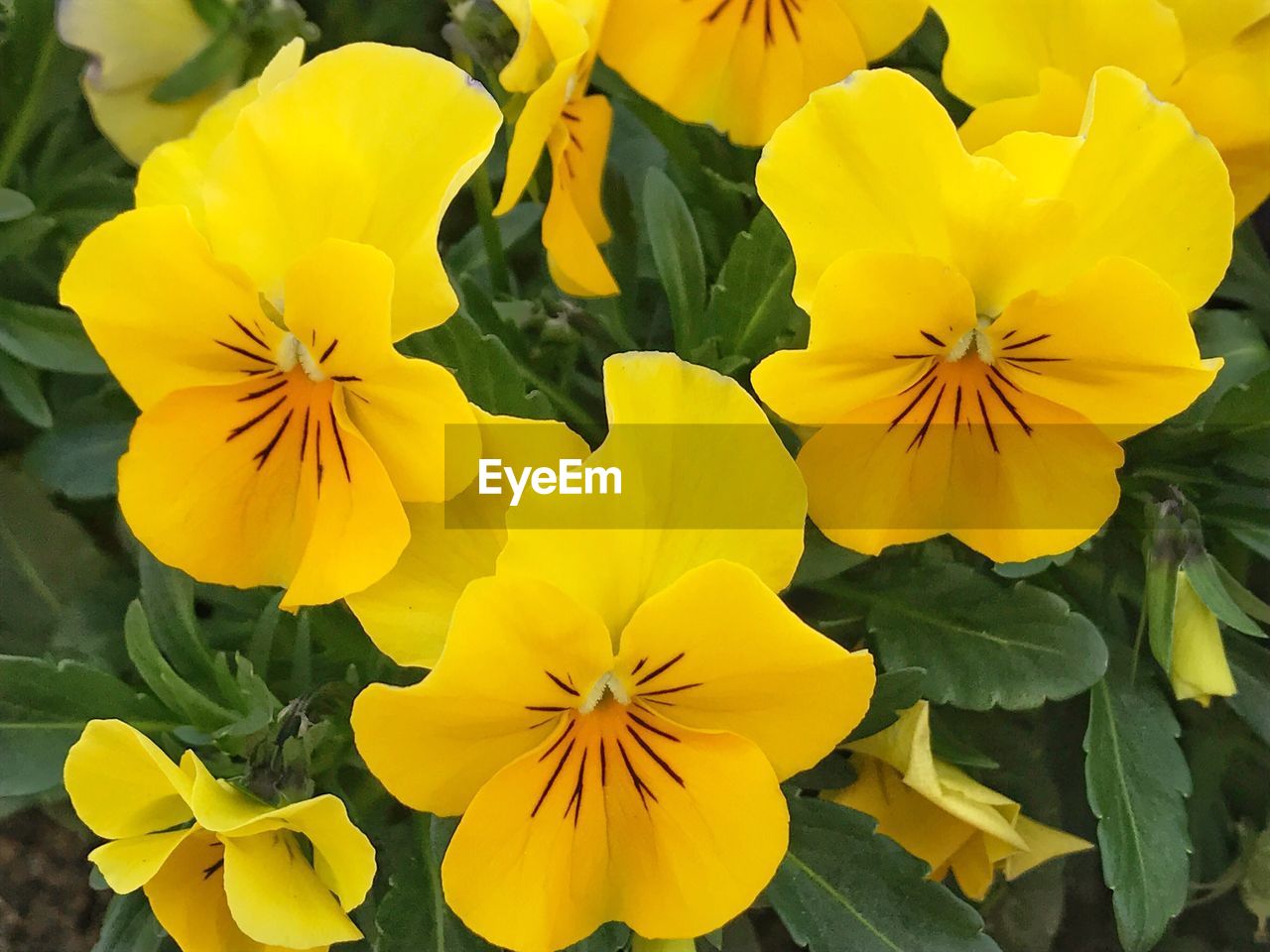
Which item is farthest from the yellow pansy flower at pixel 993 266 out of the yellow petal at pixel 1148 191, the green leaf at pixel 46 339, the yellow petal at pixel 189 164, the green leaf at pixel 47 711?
the green leaf at pixel 46 339

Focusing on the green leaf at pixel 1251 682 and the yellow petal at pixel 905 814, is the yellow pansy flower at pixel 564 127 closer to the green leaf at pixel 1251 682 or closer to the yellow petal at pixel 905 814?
the yellow petal at pixel 905 814

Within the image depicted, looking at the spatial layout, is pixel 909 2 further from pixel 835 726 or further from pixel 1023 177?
pixel 835 726

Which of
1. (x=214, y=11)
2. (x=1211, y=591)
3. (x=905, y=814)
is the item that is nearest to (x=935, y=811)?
(x=905, y=814)

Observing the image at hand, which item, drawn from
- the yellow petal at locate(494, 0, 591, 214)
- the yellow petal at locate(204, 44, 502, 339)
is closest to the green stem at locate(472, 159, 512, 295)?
the yellow petal at locate(494, 0, 591, 214)

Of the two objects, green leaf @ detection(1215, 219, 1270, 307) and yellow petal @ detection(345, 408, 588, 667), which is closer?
yellow petal @ detection(345, 408, 588, 667)

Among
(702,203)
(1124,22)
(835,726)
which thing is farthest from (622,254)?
(835,726)

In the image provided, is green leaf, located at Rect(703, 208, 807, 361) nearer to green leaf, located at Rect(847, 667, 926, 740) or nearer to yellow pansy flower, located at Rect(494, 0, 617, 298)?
yellow pansy flower, located at Rect(494, 0, 617, 298)
